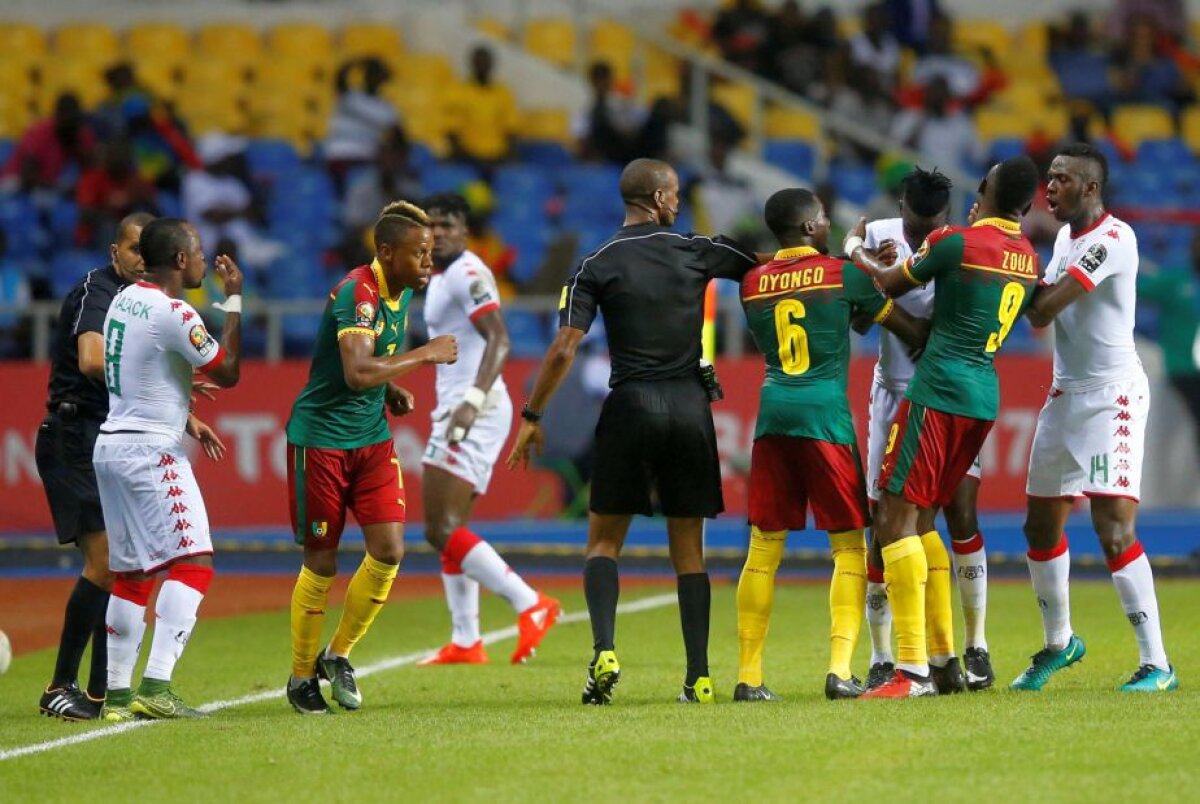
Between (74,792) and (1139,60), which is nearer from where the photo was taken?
(74,792)

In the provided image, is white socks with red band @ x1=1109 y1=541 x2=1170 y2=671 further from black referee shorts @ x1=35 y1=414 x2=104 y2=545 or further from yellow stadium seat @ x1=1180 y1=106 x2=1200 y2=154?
yellow stadium seat @ x1=1180 y1=106 x2=1200 y2=154

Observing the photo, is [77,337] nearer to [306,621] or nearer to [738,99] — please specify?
[306,621]

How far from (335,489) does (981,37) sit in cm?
1888

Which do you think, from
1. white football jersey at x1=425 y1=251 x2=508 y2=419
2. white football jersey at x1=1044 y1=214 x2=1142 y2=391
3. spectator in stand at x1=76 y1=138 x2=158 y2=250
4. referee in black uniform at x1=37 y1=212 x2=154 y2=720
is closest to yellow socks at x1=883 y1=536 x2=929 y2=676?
white football jersey at x1=1044 y1=214 x2=1142 y2=391

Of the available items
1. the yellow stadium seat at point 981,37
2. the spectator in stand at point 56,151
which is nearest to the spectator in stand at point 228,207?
the spectator in stand at point 56,151

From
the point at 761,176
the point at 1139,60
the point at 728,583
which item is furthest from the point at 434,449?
the point at 1139,60

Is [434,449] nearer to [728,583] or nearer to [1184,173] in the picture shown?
[728,583]

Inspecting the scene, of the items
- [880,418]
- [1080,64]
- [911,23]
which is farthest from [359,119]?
[880,418]

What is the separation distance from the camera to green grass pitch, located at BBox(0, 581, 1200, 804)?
22.9ft

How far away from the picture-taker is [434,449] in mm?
12141

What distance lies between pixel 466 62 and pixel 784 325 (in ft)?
51.7

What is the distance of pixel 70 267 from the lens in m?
20.1

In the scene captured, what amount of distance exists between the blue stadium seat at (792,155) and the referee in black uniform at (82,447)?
48.8 ft

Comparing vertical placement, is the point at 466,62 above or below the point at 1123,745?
above
